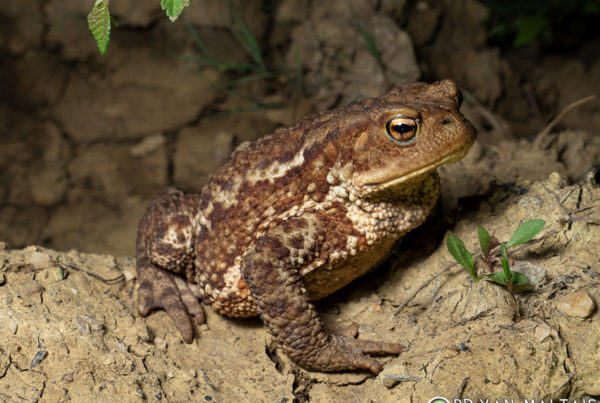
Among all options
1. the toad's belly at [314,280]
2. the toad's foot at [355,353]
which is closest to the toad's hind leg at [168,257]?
the toad's belly at [314,280]

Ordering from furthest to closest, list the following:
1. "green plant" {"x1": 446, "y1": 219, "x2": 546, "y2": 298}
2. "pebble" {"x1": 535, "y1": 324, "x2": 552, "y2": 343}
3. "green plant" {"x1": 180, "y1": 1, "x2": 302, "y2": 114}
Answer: "green plant" {"x1": 180, "y1": 1, "x2": 302, "y2": 114} < "green plant" {"x1": 446, "y1": 219, "x2": 546, "y2": 298} < "pebble" {"x1": 535, "y1": 324, "x2": 552, "y2": 343}

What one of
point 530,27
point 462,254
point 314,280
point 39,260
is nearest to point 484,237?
point 462,254

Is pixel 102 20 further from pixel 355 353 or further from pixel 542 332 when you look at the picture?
pixel 542 332

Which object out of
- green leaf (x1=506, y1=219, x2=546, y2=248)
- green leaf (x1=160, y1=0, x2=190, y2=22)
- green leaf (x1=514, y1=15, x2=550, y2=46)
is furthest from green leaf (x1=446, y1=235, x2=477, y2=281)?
green leaf (x1=514, y1=15, x2=550, y2=46)

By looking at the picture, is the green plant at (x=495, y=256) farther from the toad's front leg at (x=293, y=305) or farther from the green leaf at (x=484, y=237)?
the toad's front leg at (x=293, y=305)

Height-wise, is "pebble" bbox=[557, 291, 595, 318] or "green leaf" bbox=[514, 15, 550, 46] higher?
"green leaf" bbox=[514, 15, 550, 46]

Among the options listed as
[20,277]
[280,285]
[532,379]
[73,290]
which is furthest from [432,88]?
[20,277]

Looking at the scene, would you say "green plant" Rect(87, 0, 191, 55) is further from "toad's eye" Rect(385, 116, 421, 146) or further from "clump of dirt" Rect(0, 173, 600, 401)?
"clump of dirt" Rect(0, 173, 600, 401)
